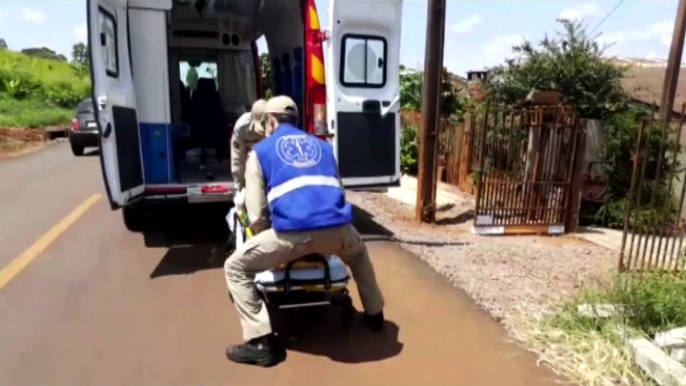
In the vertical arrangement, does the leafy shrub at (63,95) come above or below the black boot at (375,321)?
above

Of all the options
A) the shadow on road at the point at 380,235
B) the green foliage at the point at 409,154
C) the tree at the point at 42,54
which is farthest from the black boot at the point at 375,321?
the tree at the point at 42,54

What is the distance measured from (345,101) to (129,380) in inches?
145

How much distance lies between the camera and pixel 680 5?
31.4 feet

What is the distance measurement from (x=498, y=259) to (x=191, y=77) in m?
5.68

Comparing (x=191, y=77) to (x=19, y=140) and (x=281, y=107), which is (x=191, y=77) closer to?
(x=281, y=107)

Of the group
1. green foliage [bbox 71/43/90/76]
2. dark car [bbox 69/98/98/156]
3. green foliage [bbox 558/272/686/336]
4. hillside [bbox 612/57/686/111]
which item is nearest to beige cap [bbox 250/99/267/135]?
green foliage [bbox 558/272/686/336]

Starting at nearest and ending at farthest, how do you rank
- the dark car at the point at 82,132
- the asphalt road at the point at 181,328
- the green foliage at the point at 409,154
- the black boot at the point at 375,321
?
1. the asphalt road at the point at 181,328
2. the black boot at the point at 375,321
3. the green foliage at the point at 409,154
4. the dark car at the point at 82,132

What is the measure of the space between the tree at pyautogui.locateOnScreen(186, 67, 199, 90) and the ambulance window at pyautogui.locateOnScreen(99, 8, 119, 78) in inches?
141

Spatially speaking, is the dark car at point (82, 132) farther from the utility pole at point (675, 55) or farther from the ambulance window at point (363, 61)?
the utility pole at point (675, 55)

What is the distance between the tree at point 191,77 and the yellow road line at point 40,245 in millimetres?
2308

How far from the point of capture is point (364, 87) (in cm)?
647

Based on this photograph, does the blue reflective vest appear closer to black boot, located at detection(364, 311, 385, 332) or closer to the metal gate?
black boot, located at detection(364, 311, 385, 332)

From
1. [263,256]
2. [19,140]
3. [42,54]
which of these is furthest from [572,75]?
[42,54]

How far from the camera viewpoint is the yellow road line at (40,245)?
18.3 feet
